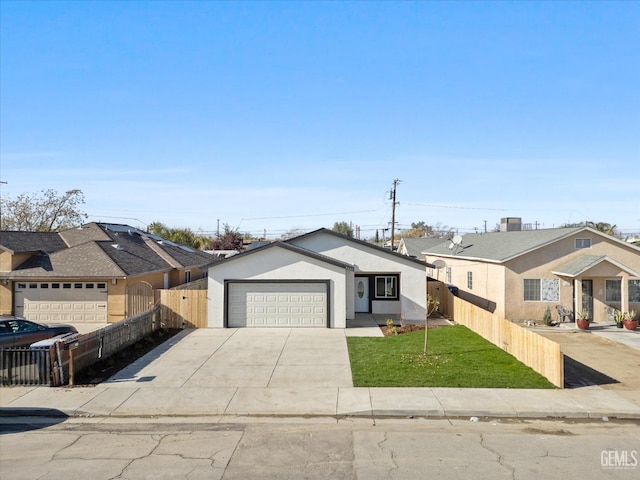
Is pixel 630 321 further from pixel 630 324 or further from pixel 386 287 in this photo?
pixel 386 287

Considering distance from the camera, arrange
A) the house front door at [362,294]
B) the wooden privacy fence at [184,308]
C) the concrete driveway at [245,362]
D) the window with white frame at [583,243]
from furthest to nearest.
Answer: the house front door at [362,294] → the window with white frame at [583,243] → the wooden privacy fence at [184,308] → the concrete driveway at [245,362]

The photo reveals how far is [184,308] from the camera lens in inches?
886

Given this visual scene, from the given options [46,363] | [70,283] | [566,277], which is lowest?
[46,363]

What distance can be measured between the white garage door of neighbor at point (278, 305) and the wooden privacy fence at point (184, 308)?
4.30 feet

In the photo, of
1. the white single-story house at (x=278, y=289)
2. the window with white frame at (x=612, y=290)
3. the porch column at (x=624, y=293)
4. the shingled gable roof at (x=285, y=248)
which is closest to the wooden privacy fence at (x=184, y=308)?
the white single-story house at (x=278, y=289)

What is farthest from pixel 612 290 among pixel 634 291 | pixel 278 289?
pixel 278 289

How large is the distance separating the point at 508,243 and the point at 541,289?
3837 mm

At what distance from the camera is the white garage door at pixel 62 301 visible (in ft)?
77.3

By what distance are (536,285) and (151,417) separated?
2050 centimetres

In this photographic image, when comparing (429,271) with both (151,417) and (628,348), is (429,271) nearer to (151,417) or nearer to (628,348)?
(628,348)

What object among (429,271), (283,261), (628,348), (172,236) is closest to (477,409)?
(628,348)

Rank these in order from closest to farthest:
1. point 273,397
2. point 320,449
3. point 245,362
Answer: point 320,449 < point 273,397 < point 245,362

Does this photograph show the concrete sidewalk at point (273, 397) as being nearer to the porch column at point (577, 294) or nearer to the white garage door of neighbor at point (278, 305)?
the white garage door of neighbor at point (278, 305)

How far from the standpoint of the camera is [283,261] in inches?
901
